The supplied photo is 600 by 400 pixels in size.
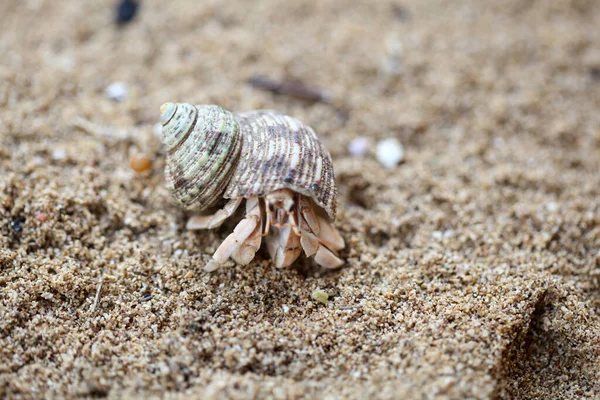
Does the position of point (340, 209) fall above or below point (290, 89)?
below

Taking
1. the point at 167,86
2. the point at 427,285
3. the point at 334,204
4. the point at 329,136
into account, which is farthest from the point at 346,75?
the point at 427,285

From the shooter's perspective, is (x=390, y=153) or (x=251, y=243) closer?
(x=251, y=243)

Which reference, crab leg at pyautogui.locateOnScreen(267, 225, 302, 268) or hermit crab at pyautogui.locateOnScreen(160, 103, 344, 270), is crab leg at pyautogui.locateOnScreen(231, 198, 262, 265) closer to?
hermit crab at pyautogui.locateOnScreen(160, 103, 344, 270)

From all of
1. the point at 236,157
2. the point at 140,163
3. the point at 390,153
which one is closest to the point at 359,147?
the point at 390,153

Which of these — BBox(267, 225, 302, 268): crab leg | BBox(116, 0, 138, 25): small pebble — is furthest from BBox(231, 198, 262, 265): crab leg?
BBox(116, 0, 138, 25): small pebble

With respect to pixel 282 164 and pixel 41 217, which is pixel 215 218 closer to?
pixel 282 164

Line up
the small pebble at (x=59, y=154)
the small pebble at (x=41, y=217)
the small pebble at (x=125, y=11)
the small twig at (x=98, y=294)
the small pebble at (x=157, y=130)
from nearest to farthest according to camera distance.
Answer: the small twig at (x=98, y=294)
the small pebble at (x=41, y=217)
the small pebble at (x=59, y=154)
the small pebble at (x=157, y=130)
the small pebble at (x=125, y=11)

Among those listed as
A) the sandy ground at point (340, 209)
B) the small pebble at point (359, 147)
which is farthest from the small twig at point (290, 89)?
the small pebble at point (359, 147)

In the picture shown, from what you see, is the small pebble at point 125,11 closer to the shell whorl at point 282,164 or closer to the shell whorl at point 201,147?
the shell whorl at point 201,147
